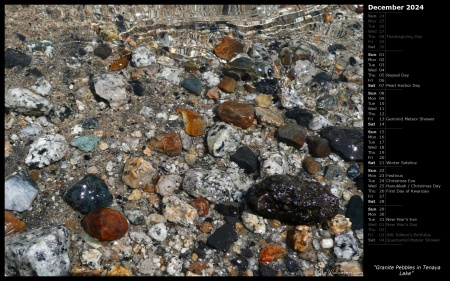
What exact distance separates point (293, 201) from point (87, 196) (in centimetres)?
170

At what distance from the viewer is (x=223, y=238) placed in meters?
3.56

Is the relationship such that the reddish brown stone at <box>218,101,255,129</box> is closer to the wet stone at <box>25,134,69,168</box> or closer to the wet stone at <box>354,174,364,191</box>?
the wet stone at <box>354,174,364,191</box>

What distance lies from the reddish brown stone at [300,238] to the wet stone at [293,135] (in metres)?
0.89

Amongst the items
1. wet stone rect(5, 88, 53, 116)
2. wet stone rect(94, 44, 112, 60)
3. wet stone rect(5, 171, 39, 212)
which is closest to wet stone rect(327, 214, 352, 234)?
wet stone rect(5, 171, 39, 212)

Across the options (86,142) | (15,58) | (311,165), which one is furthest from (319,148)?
(15,58)

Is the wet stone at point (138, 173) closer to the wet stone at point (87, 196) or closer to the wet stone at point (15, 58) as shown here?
the wet stone at point (87, 196)

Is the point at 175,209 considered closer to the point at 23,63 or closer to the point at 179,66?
the point at 179,66

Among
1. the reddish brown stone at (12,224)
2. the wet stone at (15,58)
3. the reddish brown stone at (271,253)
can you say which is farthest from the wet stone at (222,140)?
the wet stone at (15,58)

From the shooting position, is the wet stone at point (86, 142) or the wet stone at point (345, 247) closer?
the wet stone at point (345, 247)

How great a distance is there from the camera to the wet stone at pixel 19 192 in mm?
3588

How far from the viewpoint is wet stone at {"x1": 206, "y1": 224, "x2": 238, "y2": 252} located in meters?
3.53

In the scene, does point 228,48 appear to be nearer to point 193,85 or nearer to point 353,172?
point 193,85
